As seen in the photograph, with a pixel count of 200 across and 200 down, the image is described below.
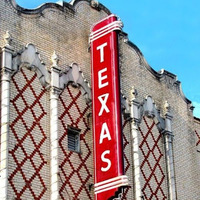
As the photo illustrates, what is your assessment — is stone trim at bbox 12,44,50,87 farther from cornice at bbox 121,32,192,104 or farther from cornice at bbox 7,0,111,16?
cornice at bbox 121,32,192,104

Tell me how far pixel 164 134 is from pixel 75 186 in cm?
621

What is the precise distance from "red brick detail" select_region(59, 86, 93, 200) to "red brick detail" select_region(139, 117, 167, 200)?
3.08 meters

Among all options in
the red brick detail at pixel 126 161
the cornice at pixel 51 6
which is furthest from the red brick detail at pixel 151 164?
the cornice at pixel 51 6

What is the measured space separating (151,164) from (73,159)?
176 inches

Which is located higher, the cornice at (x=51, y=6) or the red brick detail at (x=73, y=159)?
the cornice at (x=51, y=6)

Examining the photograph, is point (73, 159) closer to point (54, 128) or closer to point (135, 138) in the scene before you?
point (54, 128)

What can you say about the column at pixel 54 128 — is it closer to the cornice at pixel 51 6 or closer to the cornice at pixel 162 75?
the cornice at pixel 51 6

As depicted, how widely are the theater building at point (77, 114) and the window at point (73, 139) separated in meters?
0.03

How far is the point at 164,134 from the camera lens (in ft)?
85.8

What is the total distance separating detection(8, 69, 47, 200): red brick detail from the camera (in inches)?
769

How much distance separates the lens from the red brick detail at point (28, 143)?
769 inches

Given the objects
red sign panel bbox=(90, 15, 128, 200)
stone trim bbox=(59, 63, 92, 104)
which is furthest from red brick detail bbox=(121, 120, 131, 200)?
red sign panel bbox=(90, 15, 128, 200)

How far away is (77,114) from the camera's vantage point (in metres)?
22.4

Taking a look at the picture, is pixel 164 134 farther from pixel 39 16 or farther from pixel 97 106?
pixel 39 16
